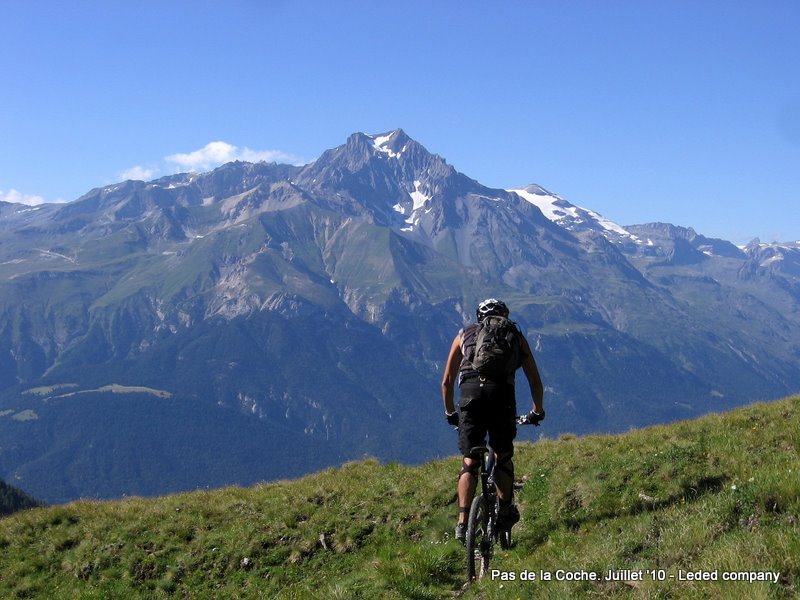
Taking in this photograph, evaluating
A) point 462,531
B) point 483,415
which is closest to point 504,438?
point 483,415

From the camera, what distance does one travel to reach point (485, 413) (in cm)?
1064

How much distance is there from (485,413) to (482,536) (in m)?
2.06

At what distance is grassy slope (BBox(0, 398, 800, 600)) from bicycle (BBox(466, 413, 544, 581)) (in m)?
0.42

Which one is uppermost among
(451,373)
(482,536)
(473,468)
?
(451,373)

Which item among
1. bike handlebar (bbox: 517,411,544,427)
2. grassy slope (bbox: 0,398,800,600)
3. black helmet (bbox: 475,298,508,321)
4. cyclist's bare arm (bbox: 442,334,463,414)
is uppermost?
black helmet (bbox: 475,298,508,321)

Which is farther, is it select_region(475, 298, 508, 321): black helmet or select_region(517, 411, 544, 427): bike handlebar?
select_region(475, 298, 508, 321): black helmet

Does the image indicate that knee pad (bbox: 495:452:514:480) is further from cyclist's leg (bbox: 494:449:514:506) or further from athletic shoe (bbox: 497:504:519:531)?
athletic shoe (bbox: 497:504:519:531)

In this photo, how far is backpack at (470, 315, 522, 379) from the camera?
34.9 feet

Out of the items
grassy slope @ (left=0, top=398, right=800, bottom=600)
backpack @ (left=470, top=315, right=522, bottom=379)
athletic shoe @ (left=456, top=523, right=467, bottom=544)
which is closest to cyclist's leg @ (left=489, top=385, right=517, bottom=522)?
backpack @ (left=470, top=315, right=522, bottom=379)

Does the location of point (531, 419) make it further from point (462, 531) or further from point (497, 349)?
point (462, 531)

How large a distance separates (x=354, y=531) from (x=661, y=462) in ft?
22.2

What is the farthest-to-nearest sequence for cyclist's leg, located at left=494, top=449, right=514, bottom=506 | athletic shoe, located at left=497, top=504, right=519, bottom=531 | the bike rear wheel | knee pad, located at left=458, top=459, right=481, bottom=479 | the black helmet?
the black helmet, athletic shoe, located at left=497, top=504, right=519, bottom=531, cyclist's leg, located at left=494, top=449, right=514, bottom=506, knee pad, located at left=458, top=459, right=481, bottom=479, the bike rear wheel

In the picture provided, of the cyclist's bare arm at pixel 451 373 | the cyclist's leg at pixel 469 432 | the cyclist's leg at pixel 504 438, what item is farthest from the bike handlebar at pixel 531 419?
the cyclist's bare arm at pixel 451 373

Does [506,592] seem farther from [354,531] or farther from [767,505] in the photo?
[354,531]
